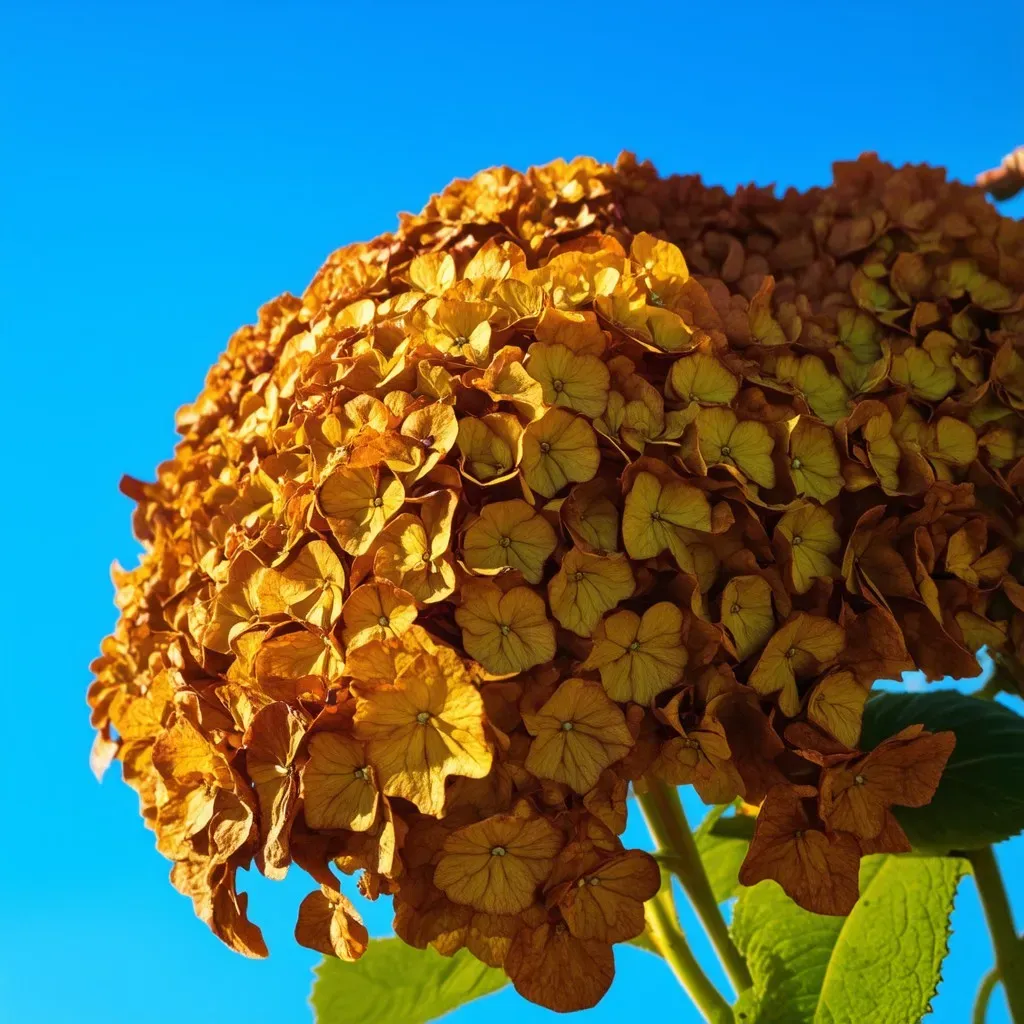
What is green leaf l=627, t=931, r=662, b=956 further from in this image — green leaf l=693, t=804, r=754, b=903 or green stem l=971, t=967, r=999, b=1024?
green stem l=971, t=967, r=999, b=1024

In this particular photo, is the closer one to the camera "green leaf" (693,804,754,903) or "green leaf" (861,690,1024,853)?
"green leaf" (861,690,1024,853)

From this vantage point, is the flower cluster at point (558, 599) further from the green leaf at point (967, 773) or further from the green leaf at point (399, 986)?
the green leaf at point (399, 986)

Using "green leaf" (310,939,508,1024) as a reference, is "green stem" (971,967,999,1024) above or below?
below

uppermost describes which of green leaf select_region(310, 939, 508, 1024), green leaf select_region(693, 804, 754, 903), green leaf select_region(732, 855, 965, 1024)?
green leaf select_region(693, 804, 754, 903)

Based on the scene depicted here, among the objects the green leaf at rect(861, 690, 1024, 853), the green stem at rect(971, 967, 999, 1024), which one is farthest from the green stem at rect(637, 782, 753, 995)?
the green stem at rect(971, 967, 999, 1024)

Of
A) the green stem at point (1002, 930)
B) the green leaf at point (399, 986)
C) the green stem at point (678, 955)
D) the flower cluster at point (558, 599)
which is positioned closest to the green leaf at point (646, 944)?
the green stem at point (678, 955)

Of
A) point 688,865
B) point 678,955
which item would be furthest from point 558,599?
point 678,955
